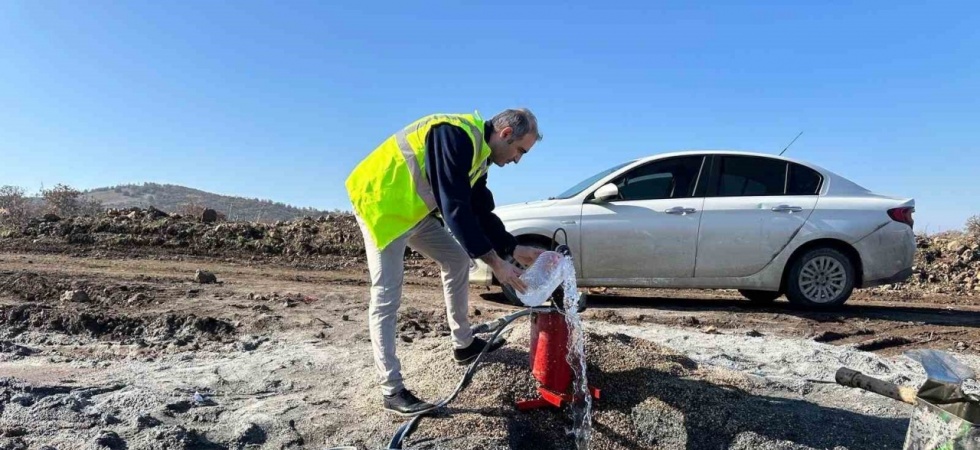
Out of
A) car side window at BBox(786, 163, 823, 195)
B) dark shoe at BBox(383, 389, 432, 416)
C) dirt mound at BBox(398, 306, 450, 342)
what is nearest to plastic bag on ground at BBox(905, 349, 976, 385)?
dark shoe at BBox(383, 389, 432, 416)

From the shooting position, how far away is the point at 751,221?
23.1 feet

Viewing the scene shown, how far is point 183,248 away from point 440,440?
9713 millimetres

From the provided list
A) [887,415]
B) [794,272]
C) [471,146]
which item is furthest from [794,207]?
[471,146]

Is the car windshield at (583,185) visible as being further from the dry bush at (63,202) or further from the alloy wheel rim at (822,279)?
the dry bush at (63,202)

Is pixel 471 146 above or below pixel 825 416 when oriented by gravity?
above

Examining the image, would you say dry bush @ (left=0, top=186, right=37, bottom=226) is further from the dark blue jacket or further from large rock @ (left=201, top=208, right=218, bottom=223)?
the dark blue jacket

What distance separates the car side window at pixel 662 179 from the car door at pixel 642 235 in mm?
12

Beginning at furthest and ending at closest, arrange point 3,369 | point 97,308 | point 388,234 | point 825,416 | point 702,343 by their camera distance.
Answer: point 97,308 → point 702,343 → point 3,369 → point 825,416 → point 388,234

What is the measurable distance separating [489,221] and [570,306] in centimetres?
73

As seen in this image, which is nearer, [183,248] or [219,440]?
[219,440]

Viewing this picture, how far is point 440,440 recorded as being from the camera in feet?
10.7

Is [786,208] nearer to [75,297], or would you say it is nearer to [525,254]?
[525,254]

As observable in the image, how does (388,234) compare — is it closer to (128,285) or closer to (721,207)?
(721,207)

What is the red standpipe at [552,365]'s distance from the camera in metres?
3.52
